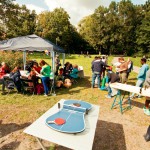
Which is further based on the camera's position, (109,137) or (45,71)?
(45,71)

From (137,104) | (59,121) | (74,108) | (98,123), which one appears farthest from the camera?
(137,104)

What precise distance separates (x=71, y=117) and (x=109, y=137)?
1767mm

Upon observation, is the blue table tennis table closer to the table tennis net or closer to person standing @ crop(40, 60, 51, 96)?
the table tennis net

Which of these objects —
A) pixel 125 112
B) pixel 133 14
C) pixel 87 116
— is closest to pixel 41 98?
pixel 125 112

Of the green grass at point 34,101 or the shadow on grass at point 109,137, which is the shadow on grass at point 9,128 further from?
the shadow on grass at point 109,137

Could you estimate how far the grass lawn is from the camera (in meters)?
4.26

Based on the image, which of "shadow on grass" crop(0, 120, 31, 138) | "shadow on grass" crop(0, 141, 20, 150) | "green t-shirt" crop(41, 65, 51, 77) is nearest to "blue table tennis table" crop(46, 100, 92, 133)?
"shadow on grass" crop(0, 141, 20, 150)

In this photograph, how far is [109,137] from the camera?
4637 mm

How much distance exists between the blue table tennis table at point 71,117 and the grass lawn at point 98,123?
3.23 feet

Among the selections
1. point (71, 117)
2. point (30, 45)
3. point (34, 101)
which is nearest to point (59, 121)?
point (71, 117)

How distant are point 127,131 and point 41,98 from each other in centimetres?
404

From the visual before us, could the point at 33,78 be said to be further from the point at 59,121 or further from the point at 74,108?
the point at 59,121

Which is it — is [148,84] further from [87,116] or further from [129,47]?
[129,47]

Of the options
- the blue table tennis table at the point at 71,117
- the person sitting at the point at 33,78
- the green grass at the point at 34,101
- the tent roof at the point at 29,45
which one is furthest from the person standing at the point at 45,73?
the blue table tennis table at the point at 71,117
